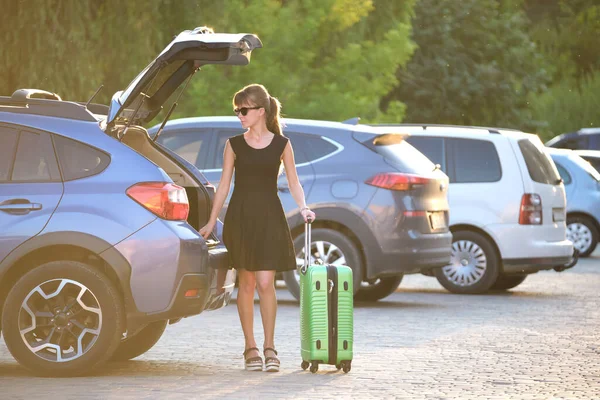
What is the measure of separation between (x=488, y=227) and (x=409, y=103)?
97.3 feet

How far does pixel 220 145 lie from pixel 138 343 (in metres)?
5.01

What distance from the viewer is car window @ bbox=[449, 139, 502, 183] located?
16.5 meters

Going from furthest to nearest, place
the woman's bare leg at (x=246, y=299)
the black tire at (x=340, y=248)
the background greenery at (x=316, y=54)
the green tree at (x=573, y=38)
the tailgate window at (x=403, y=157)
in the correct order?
the green tree at (x=573, y=38), the background greenery at (x=316, y=54), the tailgate window at (x=403, y=157), the black tire at (x=340, y=248), the woman's bare leg at (x=246, y=299)

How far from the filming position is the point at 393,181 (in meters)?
14.1

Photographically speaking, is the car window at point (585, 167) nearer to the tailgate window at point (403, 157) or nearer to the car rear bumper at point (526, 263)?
the car rear bumper at point (526, 263)

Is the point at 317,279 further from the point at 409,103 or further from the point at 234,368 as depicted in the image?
the point at 409,103

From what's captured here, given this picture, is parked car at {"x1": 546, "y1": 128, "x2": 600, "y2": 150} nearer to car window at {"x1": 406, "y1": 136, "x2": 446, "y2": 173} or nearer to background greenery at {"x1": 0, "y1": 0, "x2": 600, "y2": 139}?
background greenery at {"x1": 0, "y1": 0, "x2": 600, "y2": 139}

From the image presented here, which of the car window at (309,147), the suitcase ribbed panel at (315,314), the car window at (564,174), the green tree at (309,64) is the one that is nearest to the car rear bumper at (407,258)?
the car window at (309,147)

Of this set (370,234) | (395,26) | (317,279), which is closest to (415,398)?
(317,279)

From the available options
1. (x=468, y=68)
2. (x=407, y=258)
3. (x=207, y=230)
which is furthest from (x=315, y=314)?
(x=468, y=68)

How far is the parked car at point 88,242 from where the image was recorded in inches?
347

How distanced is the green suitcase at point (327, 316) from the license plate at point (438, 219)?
5070 mm

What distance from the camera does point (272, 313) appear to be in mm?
9539

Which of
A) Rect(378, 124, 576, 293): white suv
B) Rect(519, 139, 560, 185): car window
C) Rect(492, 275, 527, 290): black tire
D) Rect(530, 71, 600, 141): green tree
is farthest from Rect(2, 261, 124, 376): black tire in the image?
Rect(530, 71, 600, 141): green tree
